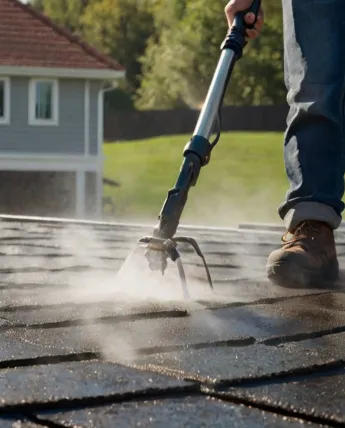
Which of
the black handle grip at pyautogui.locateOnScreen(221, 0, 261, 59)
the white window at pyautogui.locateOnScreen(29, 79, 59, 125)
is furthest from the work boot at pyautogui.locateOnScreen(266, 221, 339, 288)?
the white window at pyautogui.locateOnScreen(29, 79, 59, 125)

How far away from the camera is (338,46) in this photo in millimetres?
3213

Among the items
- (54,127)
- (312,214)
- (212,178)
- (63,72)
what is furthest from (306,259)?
(212,178)

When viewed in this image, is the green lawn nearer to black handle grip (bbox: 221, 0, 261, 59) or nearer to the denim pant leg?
the denim pant leg

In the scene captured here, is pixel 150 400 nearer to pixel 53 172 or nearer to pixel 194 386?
pixel 194 386

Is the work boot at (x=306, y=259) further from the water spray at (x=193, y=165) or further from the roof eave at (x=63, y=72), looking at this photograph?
the roof eave at (x=63, y=72)

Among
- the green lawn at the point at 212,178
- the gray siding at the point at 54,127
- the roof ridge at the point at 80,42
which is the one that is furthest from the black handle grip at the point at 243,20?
the green lawn at the point at 212,178

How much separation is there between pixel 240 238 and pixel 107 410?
134 inches

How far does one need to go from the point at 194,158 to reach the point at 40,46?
24.1 m

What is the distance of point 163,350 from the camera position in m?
1.84

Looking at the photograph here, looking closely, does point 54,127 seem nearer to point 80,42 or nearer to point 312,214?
point 80,42

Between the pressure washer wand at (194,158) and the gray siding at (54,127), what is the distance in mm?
23307

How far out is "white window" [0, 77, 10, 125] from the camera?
26.4 m

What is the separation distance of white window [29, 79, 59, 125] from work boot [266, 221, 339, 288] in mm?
23567

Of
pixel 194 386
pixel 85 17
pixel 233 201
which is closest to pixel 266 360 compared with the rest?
pixel 194 386
